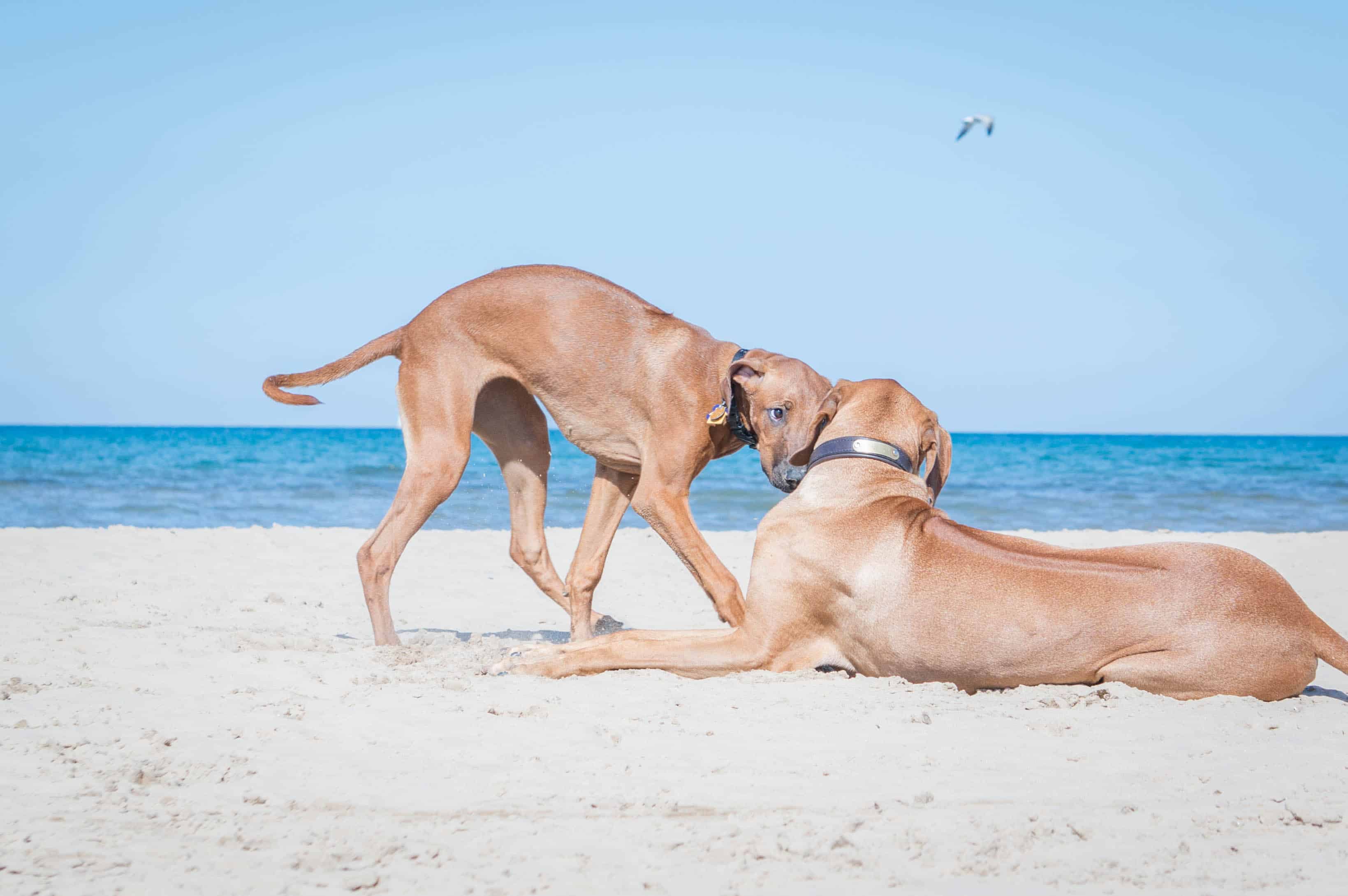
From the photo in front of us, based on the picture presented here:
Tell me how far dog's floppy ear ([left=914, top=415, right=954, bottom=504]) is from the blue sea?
301 cm

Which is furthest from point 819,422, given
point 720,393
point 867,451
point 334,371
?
point 334,371

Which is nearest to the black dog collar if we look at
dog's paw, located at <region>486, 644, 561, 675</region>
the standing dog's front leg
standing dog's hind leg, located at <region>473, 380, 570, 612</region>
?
the standing dog's front leg

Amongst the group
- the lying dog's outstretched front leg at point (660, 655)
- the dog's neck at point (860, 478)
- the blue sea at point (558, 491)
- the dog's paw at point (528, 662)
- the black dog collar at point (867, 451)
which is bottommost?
the blue sea at point (558, 491)

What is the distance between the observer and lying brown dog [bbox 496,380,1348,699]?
141 inches

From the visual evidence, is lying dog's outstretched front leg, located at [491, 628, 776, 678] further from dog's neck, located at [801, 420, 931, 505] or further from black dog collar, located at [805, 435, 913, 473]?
black dog collar, located at [805, 435, 913, 473]

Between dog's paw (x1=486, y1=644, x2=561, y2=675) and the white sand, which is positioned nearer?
the white sand

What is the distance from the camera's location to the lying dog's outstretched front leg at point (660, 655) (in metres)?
4.04

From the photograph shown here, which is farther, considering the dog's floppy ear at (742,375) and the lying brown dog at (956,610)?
the dog's floppy ear at (742,375)

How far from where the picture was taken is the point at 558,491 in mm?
21391

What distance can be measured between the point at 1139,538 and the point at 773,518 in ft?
29.2

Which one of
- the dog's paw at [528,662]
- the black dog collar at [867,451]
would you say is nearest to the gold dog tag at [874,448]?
the black dog collar at [867,451]

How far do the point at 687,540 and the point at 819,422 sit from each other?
0.81m

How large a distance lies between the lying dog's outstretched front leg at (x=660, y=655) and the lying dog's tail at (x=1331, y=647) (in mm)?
1809

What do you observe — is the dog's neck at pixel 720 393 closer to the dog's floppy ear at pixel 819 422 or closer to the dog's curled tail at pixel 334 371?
the dog's floppy ear at pixel 819 422
